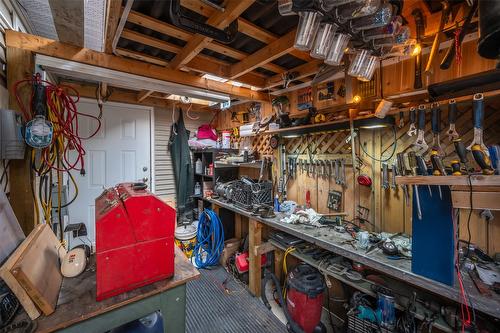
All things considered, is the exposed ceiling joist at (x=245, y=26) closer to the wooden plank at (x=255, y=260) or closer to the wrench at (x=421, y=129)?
the wrench at (x=421, y=129)

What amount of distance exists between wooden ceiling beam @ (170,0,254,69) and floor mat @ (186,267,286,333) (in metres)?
2.54

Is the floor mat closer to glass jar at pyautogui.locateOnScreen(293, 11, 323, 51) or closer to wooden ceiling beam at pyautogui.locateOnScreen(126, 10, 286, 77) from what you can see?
glass jar at pyautogui.locateOnScreen(293, 11, 323, 51)

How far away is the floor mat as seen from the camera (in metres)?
2.02

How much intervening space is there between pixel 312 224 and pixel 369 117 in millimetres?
1132

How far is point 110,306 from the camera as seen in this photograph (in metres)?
0.99

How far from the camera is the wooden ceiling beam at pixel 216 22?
4.36 feet

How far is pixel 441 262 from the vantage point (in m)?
1.18

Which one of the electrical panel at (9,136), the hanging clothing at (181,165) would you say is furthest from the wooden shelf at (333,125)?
the electrical panel at (9,136)

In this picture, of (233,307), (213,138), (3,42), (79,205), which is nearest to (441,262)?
(233,307)

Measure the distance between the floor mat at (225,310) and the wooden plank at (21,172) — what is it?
1633 millimetres

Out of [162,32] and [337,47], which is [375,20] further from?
[162,32]

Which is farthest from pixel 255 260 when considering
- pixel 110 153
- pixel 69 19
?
pixel 110 153

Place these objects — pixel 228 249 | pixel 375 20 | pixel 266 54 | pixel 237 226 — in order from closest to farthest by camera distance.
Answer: pixel 375 20 < pixel 266 54 < pixel 228 249 < pixel 237 226

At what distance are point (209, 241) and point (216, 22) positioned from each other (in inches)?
109
